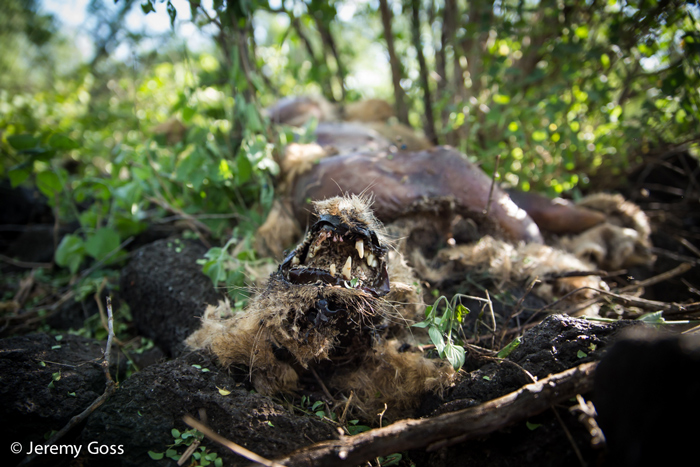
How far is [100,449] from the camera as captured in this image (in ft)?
4.25

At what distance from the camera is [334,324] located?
1.45 m

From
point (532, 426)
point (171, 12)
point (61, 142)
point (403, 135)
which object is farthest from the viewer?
point (403, 135)

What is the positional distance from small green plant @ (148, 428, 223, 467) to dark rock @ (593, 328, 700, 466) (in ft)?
3.75

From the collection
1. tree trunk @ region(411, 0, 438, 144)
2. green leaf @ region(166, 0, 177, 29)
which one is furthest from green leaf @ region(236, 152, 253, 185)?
tree trunk @ region(411, 0, 438, 144)

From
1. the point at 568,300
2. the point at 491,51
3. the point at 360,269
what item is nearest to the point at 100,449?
the point at 360,269

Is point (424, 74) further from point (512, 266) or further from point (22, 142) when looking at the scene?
point (22, 142)

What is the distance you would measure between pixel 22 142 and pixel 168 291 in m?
1.48

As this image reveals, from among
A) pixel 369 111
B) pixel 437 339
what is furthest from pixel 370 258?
pixel 369 111

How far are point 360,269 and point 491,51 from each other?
2.73 metres

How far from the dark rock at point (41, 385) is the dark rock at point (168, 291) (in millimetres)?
353

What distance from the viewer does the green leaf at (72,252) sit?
105 inches

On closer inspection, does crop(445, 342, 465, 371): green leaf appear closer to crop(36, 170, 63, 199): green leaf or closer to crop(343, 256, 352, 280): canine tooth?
crop(343, 256, 352, 280): canine tooth

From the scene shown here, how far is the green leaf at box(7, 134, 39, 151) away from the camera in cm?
247

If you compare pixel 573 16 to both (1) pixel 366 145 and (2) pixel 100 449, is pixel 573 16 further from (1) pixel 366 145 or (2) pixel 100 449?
(2) pixel 100 449
